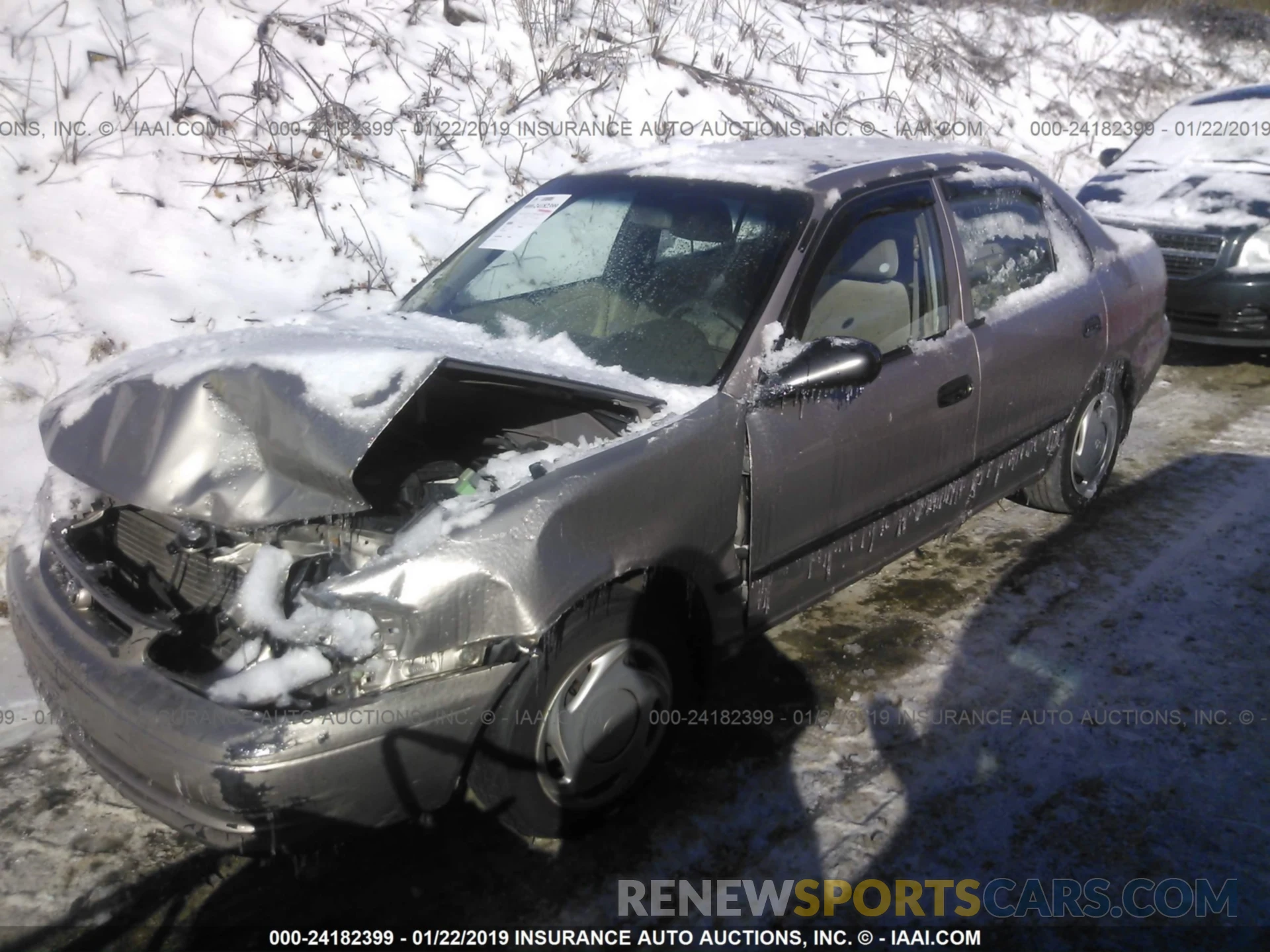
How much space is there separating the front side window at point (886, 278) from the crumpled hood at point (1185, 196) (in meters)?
4.21

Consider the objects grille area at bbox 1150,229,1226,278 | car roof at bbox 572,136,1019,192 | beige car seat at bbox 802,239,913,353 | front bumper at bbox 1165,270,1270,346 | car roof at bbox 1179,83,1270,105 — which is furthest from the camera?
car roof at bbox 1179,83,1270,105

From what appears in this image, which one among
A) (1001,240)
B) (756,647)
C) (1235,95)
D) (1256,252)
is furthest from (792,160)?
(1235,95)

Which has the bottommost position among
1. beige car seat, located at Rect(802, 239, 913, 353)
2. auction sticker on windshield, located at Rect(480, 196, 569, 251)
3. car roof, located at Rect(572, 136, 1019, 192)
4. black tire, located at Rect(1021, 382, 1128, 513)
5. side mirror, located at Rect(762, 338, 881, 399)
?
black tire, located at Rect(1021, 382, 1128, 513)

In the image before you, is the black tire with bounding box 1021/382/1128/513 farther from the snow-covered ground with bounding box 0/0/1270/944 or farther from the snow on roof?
the snow on roof

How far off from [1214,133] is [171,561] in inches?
328

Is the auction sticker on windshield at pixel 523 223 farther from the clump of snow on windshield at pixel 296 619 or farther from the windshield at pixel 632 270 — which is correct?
the clump of snow on windshield at pixel 296 619

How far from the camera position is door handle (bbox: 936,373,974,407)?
3326 millimetres

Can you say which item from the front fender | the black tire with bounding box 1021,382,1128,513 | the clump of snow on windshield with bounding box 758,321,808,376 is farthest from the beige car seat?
the black tire with bounding box 1021,382,1128,513

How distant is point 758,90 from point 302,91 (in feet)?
15.9

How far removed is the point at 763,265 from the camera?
2996 mm

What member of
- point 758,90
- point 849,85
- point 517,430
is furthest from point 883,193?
point 849,85

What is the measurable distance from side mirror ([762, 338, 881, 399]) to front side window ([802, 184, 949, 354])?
0.19 metres

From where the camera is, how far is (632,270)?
10.6ft

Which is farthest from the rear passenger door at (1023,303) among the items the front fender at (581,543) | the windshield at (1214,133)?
the windshield at (1214,133)
